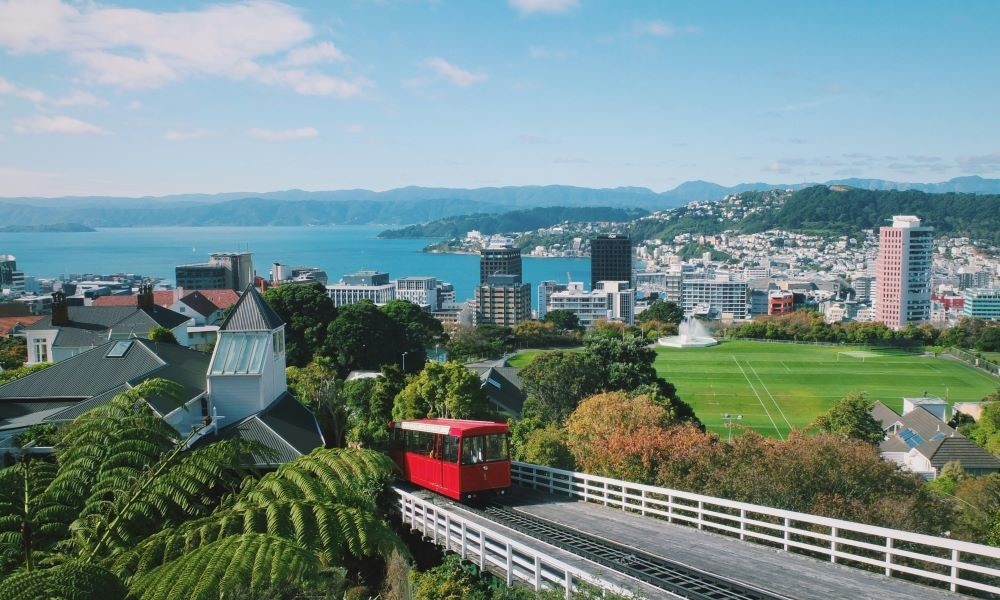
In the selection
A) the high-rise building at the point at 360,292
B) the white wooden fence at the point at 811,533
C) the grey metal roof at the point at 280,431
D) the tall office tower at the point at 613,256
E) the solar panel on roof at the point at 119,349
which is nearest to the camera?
the white wooden fence at the point at 811,533

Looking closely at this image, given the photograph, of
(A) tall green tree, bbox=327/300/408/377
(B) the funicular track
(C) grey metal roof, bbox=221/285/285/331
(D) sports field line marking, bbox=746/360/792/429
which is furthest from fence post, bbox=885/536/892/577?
(D) sports field line marking, bbox=746/360/792/429

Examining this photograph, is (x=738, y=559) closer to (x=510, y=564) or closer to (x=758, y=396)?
(x=510, y=564)

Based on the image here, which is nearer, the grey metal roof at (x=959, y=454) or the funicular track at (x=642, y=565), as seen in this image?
the funicular track at (x=642, y=565)

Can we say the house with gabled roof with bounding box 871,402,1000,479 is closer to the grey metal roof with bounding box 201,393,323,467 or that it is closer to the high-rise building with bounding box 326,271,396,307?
the grey metal roof with bounding box 201,393,323,467

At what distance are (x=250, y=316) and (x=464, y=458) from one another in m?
7.86

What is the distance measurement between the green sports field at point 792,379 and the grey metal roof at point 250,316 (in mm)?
27336

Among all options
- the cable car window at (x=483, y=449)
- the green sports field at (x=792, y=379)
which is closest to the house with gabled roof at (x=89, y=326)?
the cable car window at (x=483, y=449)

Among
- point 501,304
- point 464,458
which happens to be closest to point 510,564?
point 464,458

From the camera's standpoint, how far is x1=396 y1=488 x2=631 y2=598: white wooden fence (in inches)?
332

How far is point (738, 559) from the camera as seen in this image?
32.7ft

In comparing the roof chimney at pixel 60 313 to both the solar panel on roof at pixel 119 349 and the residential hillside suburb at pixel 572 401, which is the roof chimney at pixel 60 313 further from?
the solar panel on roof at pixel 119 349

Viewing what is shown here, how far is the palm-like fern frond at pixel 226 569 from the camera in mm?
4898

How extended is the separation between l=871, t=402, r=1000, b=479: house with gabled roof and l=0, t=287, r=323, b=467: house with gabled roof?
20670 mm

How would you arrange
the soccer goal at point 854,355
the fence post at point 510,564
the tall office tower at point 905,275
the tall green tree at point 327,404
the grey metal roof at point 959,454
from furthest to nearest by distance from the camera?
1. the tall office tower at point 905,275
2. the soccer goal at point 854,355
3. the grey metal roof at point 959,454
4. the tall green tree at point 327,404
5. the fence post at point 510,564
